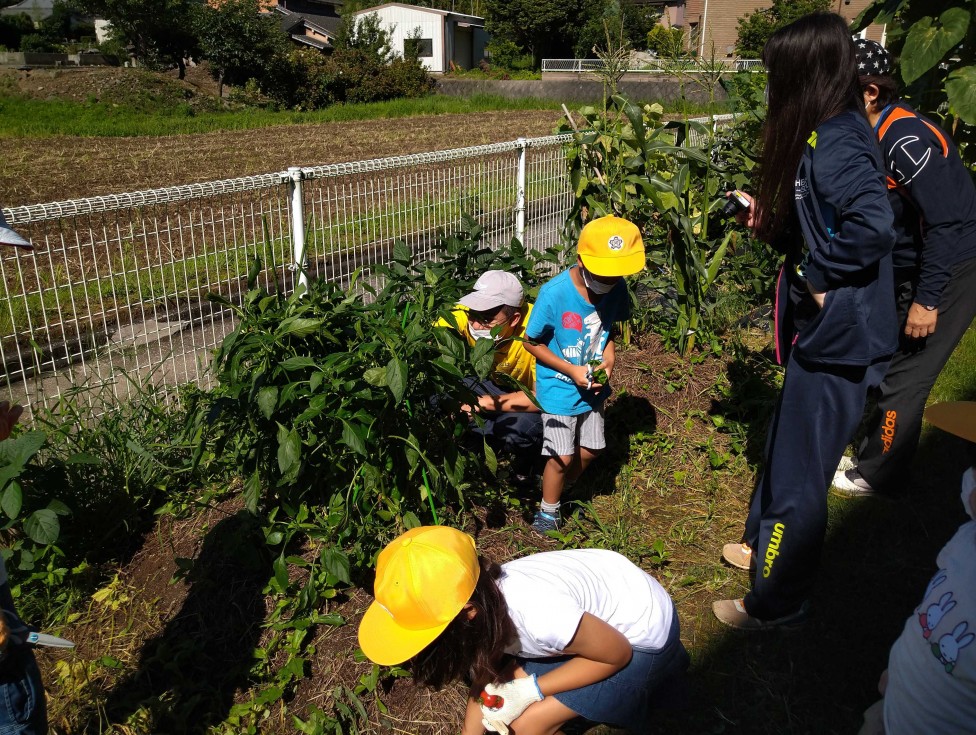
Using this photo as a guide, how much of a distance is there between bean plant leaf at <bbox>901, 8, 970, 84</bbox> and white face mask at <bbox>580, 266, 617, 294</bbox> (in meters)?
2.21

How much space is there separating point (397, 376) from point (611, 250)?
3.51 ft

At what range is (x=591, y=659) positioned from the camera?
7.03ft

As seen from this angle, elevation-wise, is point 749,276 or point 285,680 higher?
point 749,276

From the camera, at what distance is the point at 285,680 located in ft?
8.02

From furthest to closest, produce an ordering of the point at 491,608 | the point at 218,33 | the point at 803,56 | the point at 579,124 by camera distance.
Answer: the point at 218,33
the point at 579,124
the point at 803,56
the point at 491,608

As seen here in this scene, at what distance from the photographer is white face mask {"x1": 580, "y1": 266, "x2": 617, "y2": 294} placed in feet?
10.1

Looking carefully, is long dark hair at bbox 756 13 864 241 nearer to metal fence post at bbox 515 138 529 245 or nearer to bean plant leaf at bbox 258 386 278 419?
bean plant leaf at bbox 258 386 278 419

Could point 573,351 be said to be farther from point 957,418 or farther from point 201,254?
point 201,254

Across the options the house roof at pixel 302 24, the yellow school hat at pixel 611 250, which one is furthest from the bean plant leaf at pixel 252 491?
the house roof at pixel 302 24

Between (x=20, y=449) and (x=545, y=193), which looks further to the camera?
(x=545, y=193)

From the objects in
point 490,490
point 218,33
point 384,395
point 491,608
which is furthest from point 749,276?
point 218,33

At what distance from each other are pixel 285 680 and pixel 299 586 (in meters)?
0.40

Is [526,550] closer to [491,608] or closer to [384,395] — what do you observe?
[384,395]

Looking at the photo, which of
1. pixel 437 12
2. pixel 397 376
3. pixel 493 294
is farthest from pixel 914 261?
pixel 437 12
